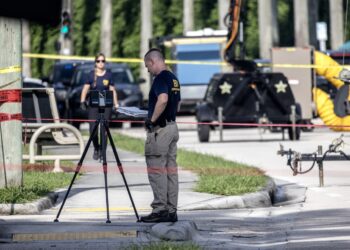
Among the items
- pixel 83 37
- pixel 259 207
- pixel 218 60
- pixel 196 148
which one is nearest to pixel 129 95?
pixel 218 60

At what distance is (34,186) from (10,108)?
1.17m

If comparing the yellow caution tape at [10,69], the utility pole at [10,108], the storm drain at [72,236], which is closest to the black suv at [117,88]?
the utility pole at [10,108]

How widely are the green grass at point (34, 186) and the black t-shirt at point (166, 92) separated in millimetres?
2418

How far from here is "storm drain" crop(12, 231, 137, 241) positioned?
1111 cm

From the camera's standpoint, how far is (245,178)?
16250 mm

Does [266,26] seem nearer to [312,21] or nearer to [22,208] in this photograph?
[312,21]

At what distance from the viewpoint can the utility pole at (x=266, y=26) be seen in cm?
5603

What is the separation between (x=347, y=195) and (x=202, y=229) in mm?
4367

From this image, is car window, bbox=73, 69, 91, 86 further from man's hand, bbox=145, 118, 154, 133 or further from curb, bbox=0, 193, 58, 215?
man's hand, bbox=145, 118, 154, 133

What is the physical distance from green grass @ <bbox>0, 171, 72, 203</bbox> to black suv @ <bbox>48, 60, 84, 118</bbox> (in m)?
20.8

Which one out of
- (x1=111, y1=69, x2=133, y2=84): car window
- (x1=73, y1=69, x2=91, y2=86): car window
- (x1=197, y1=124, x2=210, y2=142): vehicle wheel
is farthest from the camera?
(x1=111, y1=69, x2=133, y2=84): car window

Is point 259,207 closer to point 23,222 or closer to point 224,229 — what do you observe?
point 224,229

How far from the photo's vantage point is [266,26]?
56406 millimetres

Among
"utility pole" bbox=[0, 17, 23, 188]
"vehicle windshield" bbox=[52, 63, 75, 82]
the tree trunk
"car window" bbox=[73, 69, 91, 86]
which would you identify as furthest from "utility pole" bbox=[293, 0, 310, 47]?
"utility pole" bbox=[0, 17, 23, 188]
